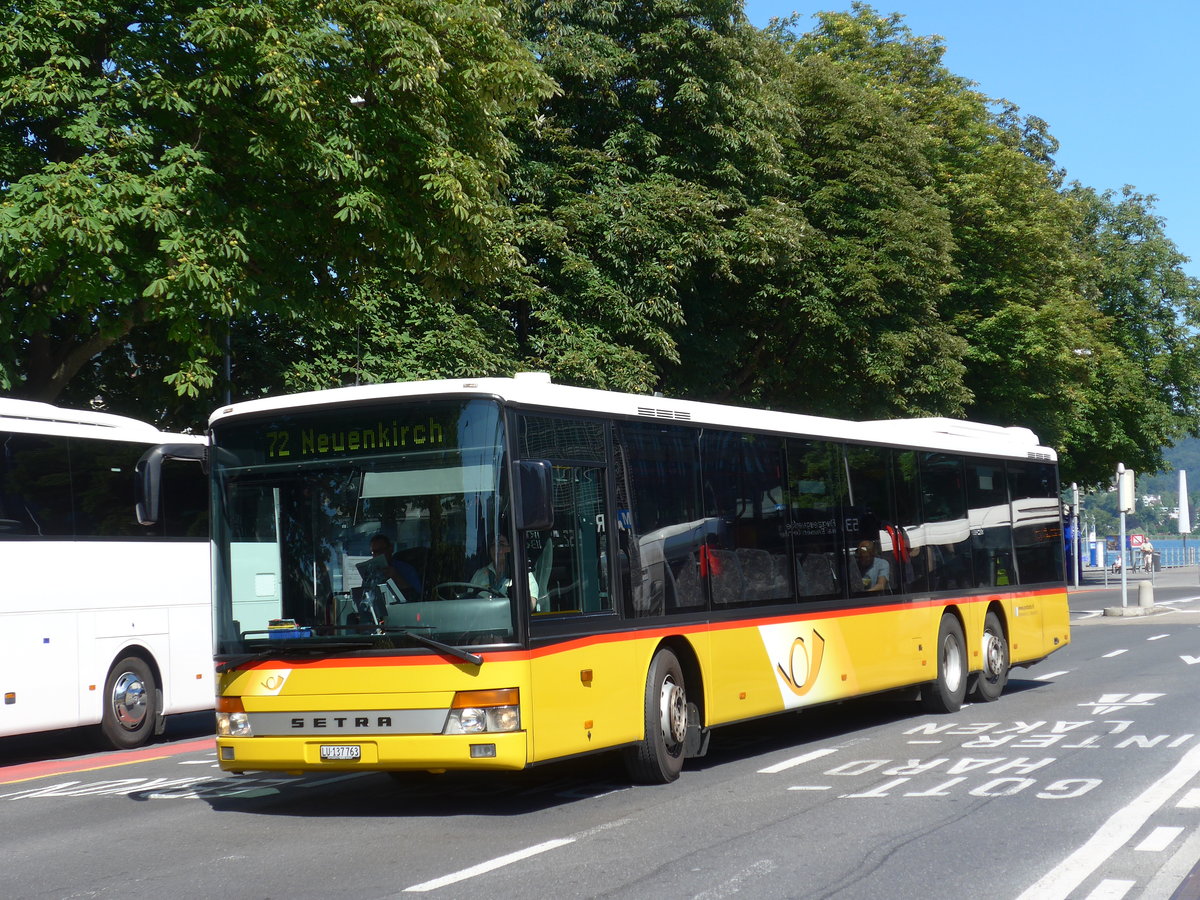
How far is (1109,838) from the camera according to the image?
8.33 m

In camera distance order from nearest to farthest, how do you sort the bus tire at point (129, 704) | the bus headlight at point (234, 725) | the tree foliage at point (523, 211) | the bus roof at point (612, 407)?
the bus roof at point (612, 407) < the bus headlight at point (234, 725) < the bus tire at point (129, 704) < the tree foliage at point (523, 211)

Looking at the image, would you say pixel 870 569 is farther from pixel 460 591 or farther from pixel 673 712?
pixel 460 591

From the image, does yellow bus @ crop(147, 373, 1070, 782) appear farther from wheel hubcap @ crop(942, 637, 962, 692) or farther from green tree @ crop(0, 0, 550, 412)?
green tree @ crop(0, 0, 550, 412)

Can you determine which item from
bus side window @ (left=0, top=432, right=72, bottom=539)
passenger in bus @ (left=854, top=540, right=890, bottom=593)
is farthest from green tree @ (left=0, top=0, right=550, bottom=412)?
passenger in bus @ (left=854, top=540, right=890, bottom=593)

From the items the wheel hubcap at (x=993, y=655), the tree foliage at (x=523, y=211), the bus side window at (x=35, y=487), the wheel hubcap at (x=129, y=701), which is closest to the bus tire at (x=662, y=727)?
the bus side window at (x=35, y=487)

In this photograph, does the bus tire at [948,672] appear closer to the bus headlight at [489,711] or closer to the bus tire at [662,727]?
the bus tire at [662,727]

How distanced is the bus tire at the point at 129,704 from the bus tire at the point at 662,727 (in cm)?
729

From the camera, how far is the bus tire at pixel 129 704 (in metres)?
15.8

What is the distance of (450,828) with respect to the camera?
935 cm

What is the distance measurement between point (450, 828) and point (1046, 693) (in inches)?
428

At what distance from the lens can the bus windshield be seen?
945 cm

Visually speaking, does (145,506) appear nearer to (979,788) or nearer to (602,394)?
(602,394)

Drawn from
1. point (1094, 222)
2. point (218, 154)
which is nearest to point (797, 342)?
point (218, 154)

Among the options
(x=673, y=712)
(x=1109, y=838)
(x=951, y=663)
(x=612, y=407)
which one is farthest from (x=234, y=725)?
(x=951, y=663)
